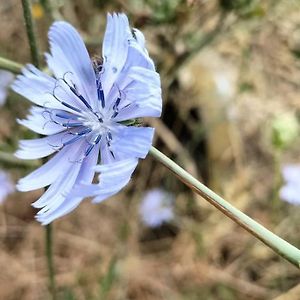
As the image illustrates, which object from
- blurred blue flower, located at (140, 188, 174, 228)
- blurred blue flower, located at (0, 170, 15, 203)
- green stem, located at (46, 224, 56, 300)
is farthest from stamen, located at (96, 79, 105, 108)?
blurred blue flower, located at (140, 188, 174, 228)

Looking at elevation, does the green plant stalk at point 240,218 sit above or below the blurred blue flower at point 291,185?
above

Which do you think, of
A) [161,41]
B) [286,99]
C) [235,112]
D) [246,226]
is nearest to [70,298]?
[246,226]

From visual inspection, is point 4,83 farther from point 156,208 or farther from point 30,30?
point 30,30

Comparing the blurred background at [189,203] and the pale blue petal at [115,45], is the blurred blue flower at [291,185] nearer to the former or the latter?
the blurred background at [189,203]

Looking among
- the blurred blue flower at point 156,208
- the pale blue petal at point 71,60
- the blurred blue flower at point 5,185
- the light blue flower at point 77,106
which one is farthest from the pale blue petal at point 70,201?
the blurred blue flower at point 156,208

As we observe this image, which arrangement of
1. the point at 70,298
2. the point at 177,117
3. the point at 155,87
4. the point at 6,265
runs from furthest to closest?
the point at 177,117, the point at 6,265, the point at 70,298, the point at 155,87

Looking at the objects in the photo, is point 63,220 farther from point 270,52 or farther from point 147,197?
point 270,52
